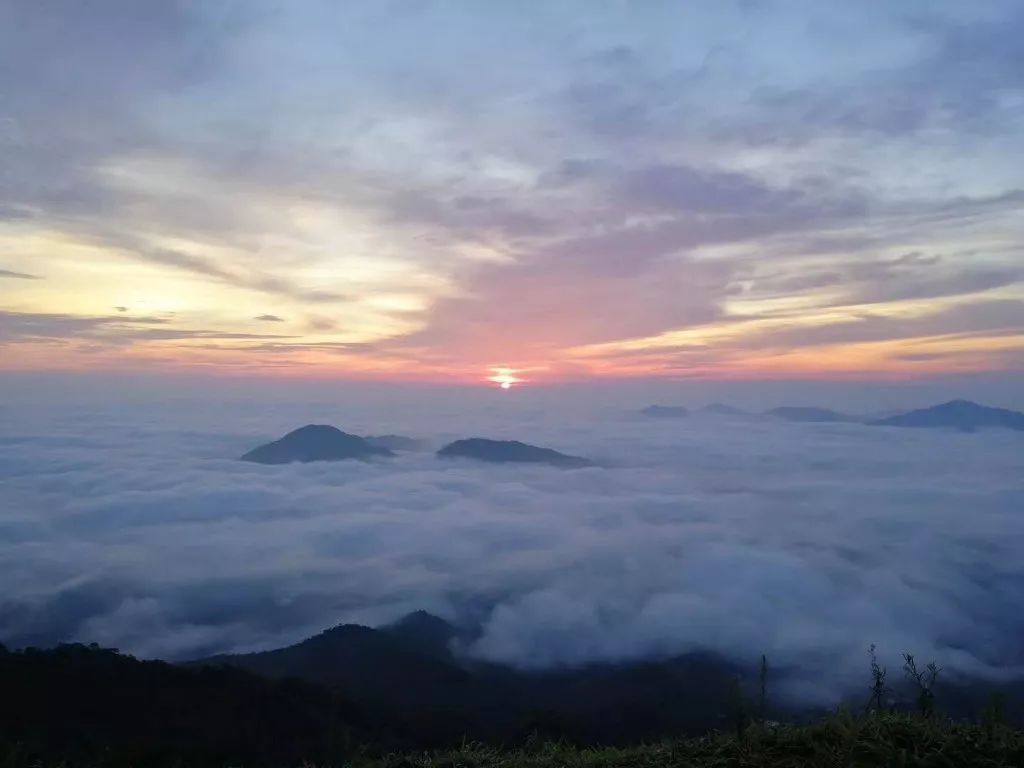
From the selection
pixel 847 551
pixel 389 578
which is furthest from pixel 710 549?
pixel 389 578

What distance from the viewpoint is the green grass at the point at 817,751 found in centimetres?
516

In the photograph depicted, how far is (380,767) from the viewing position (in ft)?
21.5

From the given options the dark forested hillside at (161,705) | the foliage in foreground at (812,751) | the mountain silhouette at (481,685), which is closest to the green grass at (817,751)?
the foliage in foreground at (812,751)

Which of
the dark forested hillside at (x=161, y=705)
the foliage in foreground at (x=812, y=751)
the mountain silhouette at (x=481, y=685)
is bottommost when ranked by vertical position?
the mountain silhouette at (x=481, y=685)

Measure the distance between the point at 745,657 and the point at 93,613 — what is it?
120 meters

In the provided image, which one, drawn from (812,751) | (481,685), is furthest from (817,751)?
(481,685)

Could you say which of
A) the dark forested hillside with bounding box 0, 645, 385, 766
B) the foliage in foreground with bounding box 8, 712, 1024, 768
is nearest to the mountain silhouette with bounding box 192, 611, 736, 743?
the dark forested hillside with bounding box 0, 645, 385, 766

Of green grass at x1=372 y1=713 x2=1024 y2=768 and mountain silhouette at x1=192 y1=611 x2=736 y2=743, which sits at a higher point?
green grass at x1=372 y1=713 x2=1024 y2=768

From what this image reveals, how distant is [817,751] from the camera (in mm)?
5344

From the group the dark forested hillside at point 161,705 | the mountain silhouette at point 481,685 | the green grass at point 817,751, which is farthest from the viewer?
the mountain silhouette at point 481,685

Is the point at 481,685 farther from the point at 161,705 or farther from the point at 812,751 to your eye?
the point at 812,751

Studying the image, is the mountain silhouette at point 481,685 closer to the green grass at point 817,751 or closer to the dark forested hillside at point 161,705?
the dark forested hillside at point 161,705

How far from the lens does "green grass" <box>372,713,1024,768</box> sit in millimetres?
5160

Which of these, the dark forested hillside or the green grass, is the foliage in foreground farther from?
the dark forested hillside
